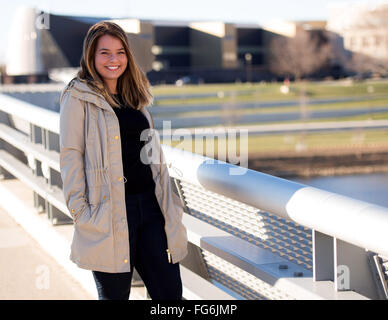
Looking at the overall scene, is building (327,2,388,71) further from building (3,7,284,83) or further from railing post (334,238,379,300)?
railing post (334,238,379,300)

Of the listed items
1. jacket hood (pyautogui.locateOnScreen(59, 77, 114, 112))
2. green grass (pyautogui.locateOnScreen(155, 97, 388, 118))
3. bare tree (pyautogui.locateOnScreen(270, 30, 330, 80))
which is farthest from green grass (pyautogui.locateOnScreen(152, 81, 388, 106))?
jacket hood (pyautogui.locateOnScreen(59, 77, 114, 112))

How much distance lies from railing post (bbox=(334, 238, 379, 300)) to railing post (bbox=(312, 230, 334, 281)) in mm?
99

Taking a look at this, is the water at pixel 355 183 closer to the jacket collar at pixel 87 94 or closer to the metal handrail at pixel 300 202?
the metal handrail at pixel 300 202

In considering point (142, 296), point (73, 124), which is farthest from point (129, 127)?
point (142, 296)

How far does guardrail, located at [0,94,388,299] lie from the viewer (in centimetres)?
189

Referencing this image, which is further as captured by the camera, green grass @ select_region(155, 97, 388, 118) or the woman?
green grass @ select_region(155, 97, 388, 118)

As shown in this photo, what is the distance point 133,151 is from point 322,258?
2.92 ft

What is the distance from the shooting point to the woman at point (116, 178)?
247 centimetres

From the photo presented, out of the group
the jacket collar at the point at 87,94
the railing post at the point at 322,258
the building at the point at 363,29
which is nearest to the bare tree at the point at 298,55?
the building at the point at 363,29

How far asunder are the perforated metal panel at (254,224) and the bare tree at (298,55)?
77.9m

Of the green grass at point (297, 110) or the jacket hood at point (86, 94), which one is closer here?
the jacket hood at point (86, 94)

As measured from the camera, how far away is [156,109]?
130 feet

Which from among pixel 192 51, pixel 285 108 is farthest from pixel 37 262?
pixel 192 51

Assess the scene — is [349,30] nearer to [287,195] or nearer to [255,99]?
[255,99]
